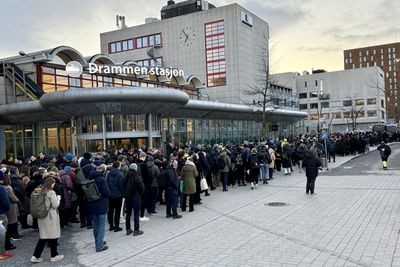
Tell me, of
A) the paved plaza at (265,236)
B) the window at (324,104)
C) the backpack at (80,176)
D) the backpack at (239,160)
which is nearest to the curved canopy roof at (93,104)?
the backpack at (239,160)

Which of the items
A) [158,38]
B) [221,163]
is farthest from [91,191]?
[158,38]

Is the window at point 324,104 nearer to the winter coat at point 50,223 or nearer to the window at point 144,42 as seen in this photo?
the window at point 144,42

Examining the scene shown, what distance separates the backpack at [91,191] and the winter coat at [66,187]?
2.21m

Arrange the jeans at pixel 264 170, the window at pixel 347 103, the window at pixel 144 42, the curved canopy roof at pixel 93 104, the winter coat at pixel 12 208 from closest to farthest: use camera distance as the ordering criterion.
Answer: the winter coat at pixel 12 208, the jeans at pixel 264 170, the curved canopy roof at pixel 93 104, the window at pixel 144 42, the window at pixel 347 103

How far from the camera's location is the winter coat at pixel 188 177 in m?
12.6

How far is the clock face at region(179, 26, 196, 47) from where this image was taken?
69125 millimetres

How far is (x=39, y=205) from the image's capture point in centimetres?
803

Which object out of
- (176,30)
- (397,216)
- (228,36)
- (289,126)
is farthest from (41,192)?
(176,30)

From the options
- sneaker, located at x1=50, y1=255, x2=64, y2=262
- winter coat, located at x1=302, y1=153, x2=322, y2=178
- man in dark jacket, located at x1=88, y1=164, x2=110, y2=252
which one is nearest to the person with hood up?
man in dark jacket, located at x1=88, y1=164, x2=110, y2=252

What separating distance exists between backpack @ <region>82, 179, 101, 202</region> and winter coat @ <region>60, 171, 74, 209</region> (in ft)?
7.26

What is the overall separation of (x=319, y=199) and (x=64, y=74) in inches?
957

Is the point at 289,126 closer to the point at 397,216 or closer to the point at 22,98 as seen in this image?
the point at 22,98

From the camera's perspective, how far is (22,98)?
30.5 m

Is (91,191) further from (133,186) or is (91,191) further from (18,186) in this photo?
(18,186)
